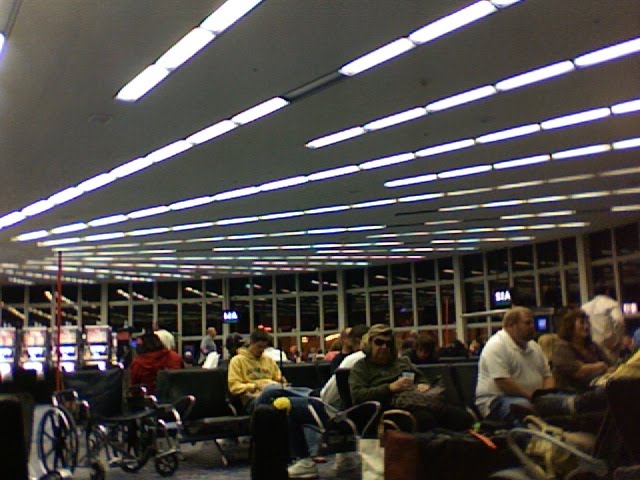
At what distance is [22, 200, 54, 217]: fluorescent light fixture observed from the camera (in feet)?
49.0

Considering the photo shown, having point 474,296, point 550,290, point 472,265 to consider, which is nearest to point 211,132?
point 550,290

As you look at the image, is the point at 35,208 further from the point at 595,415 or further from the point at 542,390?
the point at 595,415

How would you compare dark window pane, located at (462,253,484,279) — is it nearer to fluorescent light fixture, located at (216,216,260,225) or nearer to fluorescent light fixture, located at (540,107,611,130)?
fluorescent light fixture, located at (216,216,260,225)

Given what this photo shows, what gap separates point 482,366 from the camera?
5.86m

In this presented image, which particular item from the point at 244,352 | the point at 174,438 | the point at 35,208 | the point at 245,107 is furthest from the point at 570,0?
the point at 35,208

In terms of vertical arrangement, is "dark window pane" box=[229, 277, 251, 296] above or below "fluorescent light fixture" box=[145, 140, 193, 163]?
below

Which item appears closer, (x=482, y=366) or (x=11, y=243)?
(x=482, y=366)

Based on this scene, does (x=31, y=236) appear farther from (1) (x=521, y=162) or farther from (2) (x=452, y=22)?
(2) (x=452, y=22)

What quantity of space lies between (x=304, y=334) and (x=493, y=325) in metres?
8.71

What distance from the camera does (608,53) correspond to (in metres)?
7.64

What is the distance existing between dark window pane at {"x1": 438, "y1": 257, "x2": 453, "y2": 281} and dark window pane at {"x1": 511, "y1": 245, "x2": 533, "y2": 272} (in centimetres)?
281

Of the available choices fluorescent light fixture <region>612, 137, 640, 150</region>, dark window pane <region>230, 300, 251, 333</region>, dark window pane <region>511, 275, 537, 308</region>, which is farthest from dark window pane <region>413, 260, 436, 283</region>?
fluorescent light fixture <region>612, 137, 640, 150</region>

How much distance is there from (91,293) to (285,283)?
882cm

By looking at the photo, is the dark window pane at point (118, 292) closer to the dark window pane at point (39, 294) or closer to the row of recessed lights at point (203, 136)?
the dark window pane at point (39, 294)
